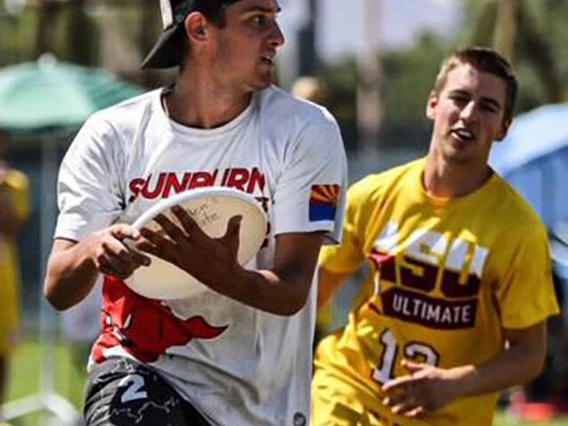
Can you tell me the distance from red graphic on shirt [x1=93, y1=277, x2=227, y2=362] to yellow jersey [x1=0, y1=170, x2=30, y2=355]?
9652mm

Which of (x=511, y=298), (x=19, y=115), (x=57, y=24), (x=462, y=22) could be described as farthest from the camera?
(x=462, y=22)

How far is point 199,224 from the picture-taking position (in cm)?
545

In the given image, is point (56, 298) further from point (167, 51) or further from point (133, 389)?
point (167, 51)

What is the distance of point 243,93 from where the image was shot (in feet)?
19.2

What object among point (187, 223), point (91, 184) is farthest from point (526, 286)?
point (187, 223)

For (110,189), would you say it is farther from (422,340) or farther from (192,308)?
(422,340)

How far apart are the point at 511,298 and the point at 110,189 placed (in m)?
1.69

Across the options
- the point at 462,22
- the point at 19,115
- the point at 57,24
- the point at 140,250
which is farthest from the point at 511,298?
the point at 462,22

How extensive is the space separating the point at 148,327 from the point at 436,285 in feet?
4.83

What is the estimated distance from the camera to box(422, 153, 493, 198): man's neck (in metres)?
7.13

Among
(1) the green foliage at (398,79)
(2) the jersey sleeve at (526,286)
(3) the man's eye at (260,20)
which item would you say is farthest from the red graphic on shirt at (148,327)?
(1) the green foliage at (398,79)

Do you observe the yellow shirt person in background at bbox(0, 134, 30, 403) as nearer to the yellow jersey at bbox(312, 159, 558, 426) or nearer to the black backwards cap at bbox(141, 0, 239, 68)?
the yellow jersey at bbox(312, 159, 558, 426)

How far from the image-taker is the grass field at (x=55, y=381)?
16.3 meters

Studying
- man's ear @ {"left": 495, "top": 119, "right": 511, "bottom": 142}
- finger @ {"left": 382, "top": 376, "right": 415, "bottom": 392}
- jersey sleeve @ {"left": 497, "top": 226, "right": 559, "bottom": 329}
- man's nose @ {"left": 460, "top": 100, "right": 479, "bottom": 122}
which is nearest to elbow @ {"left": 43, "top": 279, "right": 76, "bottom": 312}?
finger @ {"left": 382, "top": 376, "right": 415, "bottom": 392}
